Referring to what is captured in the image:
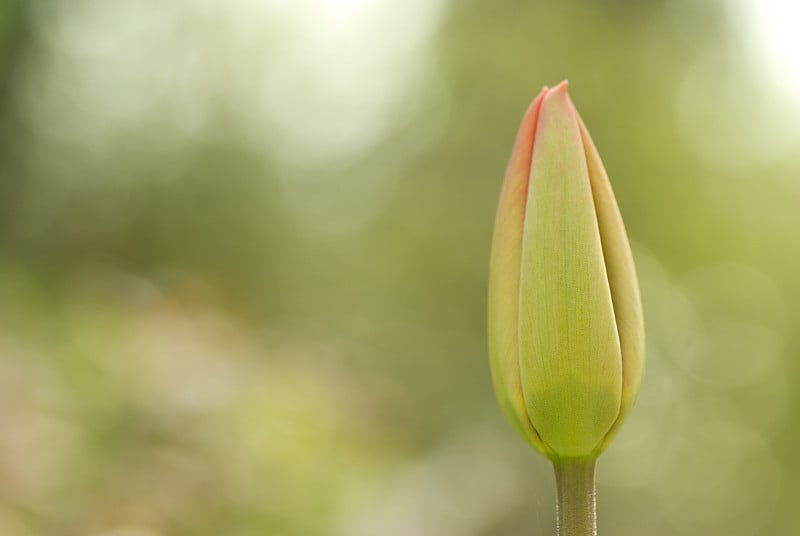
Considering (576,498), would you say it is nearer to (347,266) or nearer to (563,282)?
(563,282)

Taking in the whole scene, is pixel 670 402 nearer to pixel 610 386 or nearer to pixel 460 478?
pixel 460 478

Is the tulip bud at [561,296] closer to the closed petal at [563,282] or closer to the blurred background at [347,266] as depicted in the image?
the closed petal at [563,282]

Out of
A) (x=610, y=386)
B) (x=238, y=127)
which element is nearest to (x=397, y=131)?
(x=238, y=127)

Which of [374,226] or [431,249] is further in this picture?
[374,226]

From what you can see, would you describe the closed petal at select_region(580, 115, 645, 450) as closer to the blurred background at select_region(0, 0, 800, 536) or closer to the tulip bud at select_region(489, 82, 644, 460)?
the tulip bud at select_region(489, 82, 644, 460)

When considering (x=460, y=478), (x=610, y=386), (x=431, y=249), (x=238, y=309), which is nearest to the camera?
(x=610, y=386)

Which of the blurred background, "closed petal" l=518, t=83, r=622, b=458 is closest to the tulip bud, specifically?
"closed petal" l=518, t=83, r=622, b=458

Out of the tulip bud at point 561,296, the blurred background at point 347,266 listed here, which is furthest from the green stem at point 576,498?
the blurred background at point 347,266
